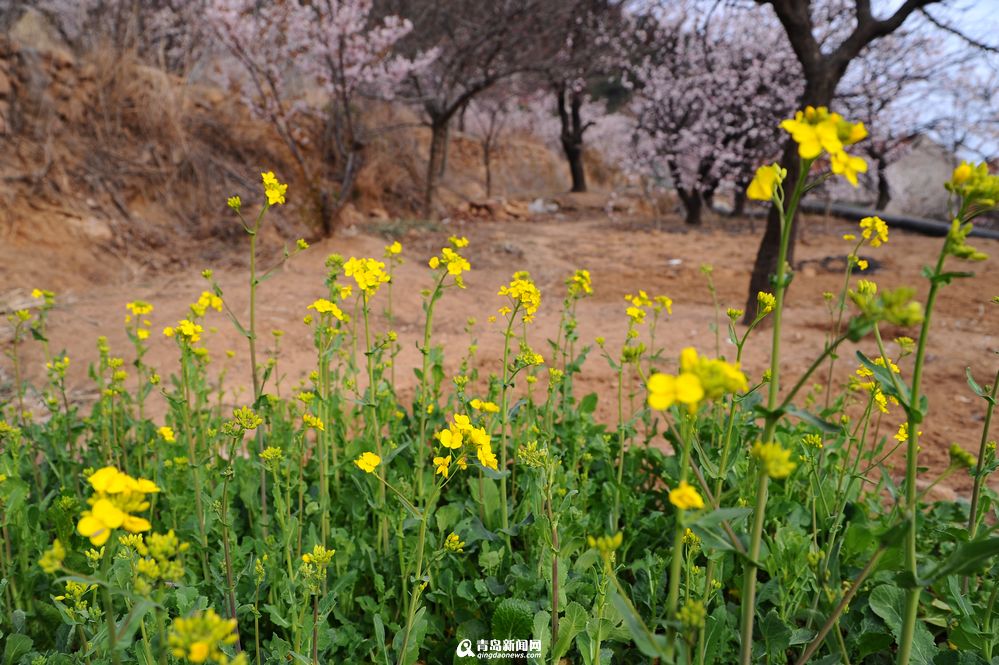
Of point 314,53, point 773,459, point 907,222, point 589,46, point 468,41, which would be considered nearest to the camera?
point 773,459

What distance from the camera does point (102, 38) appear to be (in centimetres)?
976

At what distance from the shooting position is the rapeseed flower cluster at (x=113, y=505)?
0.86 m

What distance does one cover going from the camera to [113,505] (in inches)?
35.2

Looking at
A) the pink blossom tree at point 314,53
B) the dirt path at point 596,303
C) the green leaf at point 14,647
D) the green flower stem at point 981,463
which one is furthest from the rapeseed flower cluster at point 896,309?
the pink blossom tree at point 314,53

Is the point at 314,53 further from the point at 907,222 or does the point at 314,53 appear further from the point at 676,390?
the point at 907,222

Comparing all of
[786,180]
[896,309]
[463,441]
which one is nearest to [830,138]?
[896,309]

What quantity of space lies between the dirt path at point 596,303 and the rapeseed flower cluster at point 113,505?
2.54 metres

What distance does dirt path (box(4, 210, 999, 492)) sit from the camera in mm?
4715

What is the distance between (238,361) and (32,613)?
10.4ft

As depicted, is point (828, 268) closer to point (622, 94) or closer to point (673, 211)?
point (673, 211)

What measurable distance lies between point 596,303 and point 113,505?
6.64 metres

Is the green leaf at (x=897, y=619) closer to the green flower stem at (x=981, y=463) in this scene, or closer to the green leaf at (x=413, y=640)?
the green flower stem at (x=981, y=463)

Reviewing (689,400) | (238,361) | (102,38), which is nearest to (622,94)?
(102,38)

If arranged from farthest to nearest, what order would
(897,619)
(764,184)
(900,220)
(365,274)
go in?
1. (900,220)
2. (365,274)
3. (897,619)
4. (764,184)
